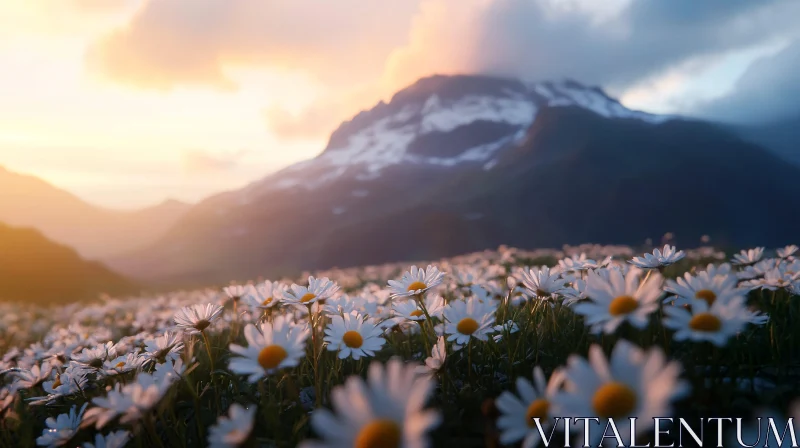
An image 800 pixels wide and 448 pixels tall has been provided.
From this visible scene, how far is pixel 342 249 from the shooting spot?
175ft

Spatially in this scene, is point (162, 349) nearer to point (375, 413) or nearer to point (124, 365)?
point (124, 365)

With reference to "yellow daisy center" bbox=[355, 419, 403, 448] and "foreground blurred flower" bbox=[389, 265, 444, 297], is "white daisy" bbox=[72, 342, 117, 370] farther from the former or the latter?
"yellow daisy center" bbox=[355, 419, 403, 448]

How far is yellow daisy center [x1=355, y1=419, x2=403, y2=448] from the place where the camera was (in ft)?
3.62

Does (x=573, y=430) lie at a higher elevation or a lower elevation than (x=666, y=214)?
lower

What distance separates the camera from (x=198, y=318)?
2.50 m

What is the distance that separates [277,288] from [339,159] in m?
106

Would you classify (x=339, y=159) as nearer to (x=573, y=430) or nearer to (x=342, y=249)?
(x=342, y=249)

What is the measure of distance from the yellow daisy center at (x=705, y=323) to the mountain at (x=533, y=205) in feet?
141

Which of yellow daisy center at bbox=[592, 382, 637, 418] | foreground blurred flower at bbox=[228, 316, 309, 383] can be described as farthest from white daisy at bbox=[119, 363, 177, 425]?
yellow daisy center at bbox=[592, 382, 637, 418]

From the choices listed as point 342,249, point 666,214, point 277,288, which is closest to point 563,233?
point 666,214

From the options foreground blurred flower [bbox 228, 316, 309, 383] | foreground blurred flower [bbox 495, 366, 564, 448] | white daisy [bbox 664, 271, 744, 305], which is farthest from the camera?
white daisy [bbox 664, 271, 744, 305]

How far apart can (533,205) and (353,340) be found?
60.2 m

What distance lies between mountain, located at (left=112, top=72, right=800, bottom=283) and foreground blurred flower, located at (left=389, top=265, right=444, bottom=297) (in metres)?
41.5

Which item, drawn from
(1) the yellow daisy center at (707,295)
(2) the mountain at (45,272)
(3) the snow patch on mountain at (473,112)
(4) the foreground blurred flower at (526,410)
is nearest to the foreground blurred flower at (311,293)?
(4) the foreground blurred flower at (526,410)
